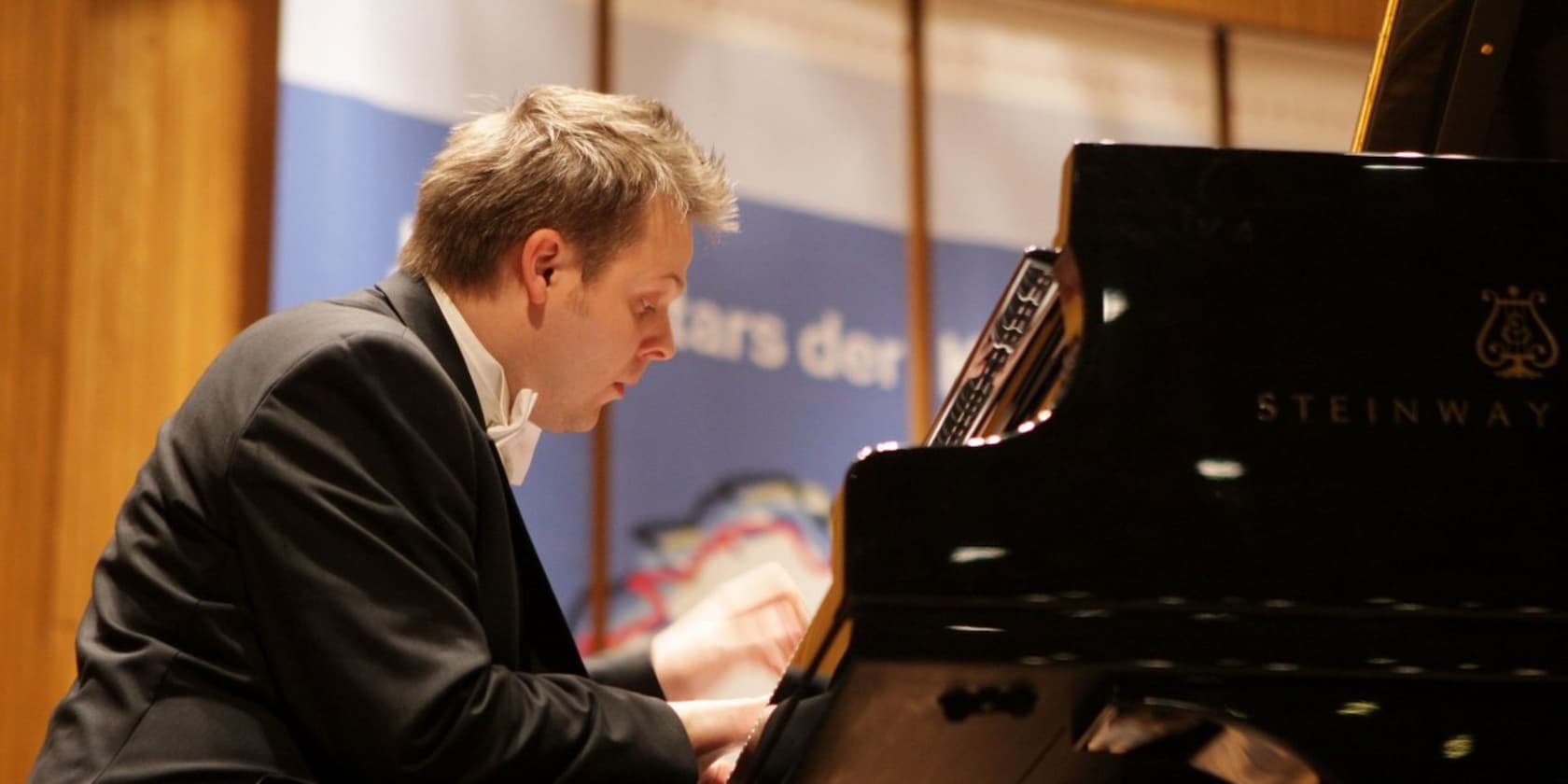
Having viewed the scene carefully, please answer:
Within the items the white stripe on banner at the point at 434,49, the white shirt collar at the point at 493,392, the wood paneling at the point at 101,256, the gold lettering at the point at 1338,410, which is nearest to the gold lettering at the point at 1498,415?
the gold lettering at the point at 1338,410

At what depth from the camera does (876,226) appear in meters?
4.70

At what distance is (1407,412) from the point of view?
1294mm

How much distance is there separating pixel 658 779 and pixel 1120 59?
3.98 meters

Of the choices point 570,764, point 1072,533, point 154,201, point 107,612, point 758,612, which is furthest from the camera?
point 154,201

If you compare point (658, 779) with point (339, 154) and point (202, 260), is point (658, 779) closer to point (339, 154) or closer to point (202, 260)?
point (202, 260)

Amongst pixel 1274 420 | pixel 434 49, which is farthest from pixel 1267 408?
pixel 434 49

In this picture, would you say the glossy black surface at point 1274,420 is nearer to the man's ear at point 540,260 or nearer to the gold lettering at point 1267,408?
the gold lettering at point 1267,408

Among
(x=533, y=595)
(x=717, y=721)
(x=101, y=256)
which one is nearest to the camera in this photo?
(x=717, y=721)

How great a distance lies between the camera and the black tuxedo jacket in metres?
1.44

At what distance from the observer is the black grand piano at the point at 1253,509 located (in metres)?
1.22

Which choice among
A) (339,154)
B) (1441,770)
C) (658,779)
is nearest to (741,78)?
(339,154)

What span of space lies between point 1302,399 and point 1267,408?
32mm

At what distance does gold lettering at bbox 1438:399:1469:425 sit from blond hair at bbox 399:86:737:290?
948mm

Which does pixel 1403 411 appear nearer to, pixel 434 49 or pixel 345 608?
pixel 345 608
